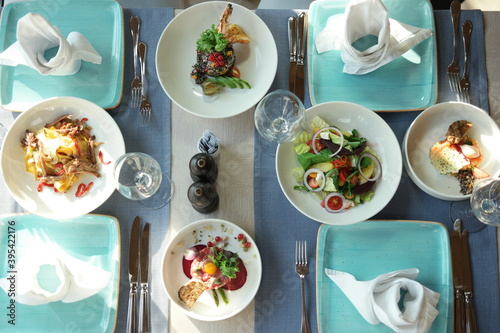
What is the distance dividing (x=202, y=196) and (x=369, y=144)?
1.93 feet

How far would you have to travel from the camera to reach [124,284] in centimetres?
132

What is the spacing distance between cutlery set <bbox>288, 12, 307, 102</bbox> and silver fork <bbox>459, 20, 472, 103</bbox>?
0.56m

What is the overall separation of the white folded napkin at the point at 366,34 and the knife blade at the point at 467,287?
2.14ft

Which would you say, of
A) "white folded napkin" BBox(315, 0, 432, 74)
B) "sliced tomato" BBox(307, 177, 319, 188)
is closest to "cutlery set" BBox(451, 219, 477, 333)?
"sliced tomato" BBox(307, 177, 319, 188)

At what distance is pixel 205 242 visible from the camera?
1.33m

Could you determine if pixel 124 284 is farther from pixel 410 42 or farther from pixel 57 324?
pixel 410 42

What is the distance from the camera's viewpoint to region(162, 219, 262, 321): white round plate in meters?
1.27

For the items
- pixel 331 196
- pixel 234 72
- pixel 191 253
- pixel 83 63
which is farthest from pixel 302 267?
pixel 83 63

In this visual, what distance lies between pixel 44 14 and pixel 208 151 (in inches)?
30.5

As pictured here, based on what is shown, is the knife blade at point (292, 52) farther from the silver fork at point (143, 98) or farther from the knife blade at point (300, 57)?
the silver fork at point (143, 98)

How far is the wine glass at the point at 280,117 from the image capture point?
124 centimetres

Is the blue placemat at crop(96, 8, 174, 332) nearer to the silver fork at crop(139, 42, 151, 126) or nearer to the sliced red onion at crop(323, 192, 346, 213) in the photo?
the silver fork at crop(139, 42, 151, 126)

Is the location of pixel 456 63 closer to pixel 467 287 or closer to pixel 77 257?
pixel 467 287

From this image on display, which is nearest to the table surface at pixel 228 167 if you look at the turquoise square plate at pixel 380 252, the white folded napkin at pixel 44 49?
the turquoise square plate at pixel 380 252
